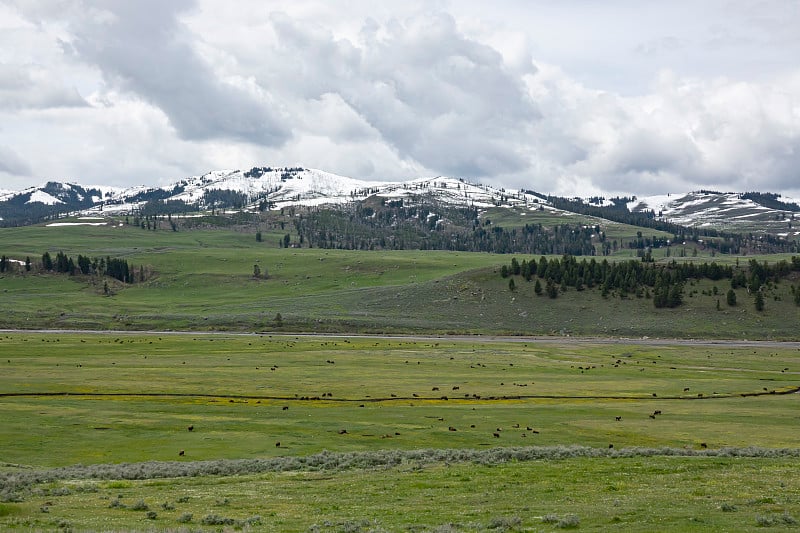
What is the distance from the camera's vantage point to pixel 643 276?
7047 inches

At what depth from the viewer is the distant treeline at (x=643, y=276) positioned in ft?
560

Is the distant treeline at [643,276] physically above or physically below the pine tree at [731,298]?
above

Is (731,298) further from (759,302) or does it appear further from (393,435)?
(393,435)

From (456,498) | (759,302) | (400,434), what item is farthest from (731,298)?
(456,498)

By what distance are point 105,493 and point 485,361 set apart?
74.7m

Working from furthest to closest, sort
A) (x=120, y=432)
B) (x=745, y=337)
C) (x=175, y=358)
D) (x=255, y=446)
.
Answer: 1. (x=745, y=337)
2. (x=175, y=358)
3. (x=120, y=432)
4. (x=255, y=446)

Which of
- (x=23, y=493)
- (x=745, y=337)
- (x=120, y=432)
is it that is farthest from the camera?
(x=745, y=337)

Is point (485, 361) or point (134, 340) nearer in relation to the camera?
point (485, 361)

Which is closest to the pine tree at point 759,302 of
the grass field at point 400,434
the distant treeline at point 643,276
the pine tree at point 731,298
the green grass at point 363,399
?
the pine tree at point 731,298

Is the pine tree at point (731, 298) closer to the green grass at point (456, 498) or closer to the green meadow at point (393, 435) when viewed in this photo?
the green meadow at point (393, 435)

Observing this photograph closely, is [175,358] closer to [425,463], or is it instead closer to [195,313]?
[425,463]

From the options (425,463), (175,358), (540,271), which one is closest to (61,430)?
(425,463)

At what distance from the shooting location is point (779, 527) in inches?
754

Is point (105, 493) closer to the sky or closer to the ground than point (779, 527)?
closer to the ground
